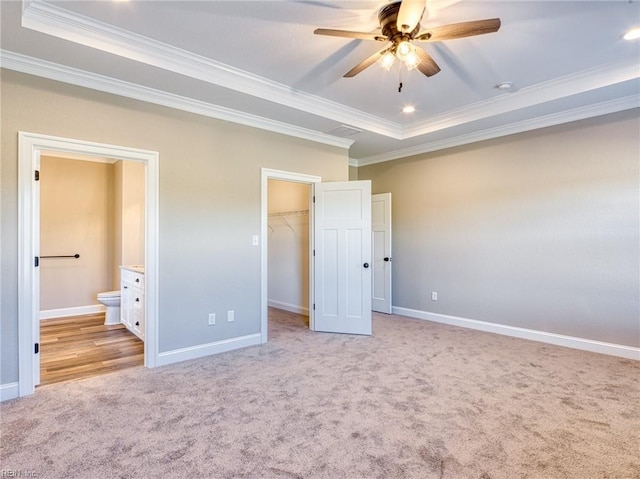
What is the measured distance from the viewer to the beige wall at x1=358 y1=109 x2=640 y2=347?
12.3ft

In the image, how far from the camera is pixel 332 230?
474 cm

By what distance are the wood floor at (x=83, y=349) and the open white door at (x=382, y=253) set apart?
358cm

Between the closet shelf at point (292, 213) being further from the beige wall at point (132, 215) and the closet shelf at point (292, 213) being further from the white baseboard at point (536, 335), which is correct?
the white baseboard at point (536, 335)

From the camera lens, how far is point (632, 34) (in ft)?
9.14

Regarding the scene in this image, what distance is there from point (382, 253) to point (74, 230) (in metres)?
5.10

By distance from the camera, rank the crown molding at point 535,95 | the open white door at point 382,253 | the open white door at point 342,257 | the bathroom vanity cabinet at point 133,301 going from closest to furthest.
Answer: the crown molding at point 535,95 < the bathroom vanity cabinet at point 133,301 < the open white door at point 342,257 < the open white door at point 382,253

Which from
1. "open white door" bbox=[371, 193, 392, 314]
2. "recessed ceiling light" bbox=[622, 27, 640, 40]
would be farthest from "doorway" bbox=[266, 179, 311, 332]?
"recessed ceiling light" bbox=[622, 27, 640, 40]

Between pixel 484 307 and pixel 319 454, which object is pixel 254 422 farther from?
pixel 484 307

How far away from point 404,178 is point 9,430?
5.35 m

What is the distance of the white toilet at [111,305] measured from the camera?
196 inches

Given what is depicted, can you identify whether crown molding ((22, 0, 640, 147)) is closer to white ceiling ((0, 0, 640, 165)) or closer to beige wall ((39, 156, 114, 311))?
white ceiling ((0, 0, 640, 165))

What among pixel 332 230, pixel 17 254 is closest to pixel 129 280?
pixel 17 254

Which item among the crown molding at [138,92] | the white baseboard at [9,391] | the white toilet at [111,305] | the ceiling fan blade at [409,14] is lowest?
the white baseboard at [9,391]

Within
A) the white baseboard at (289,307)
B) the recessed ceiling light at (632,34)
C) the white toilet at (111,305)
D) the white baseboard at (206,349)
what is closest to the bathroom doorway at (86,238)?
the white toilet at (111,305)
